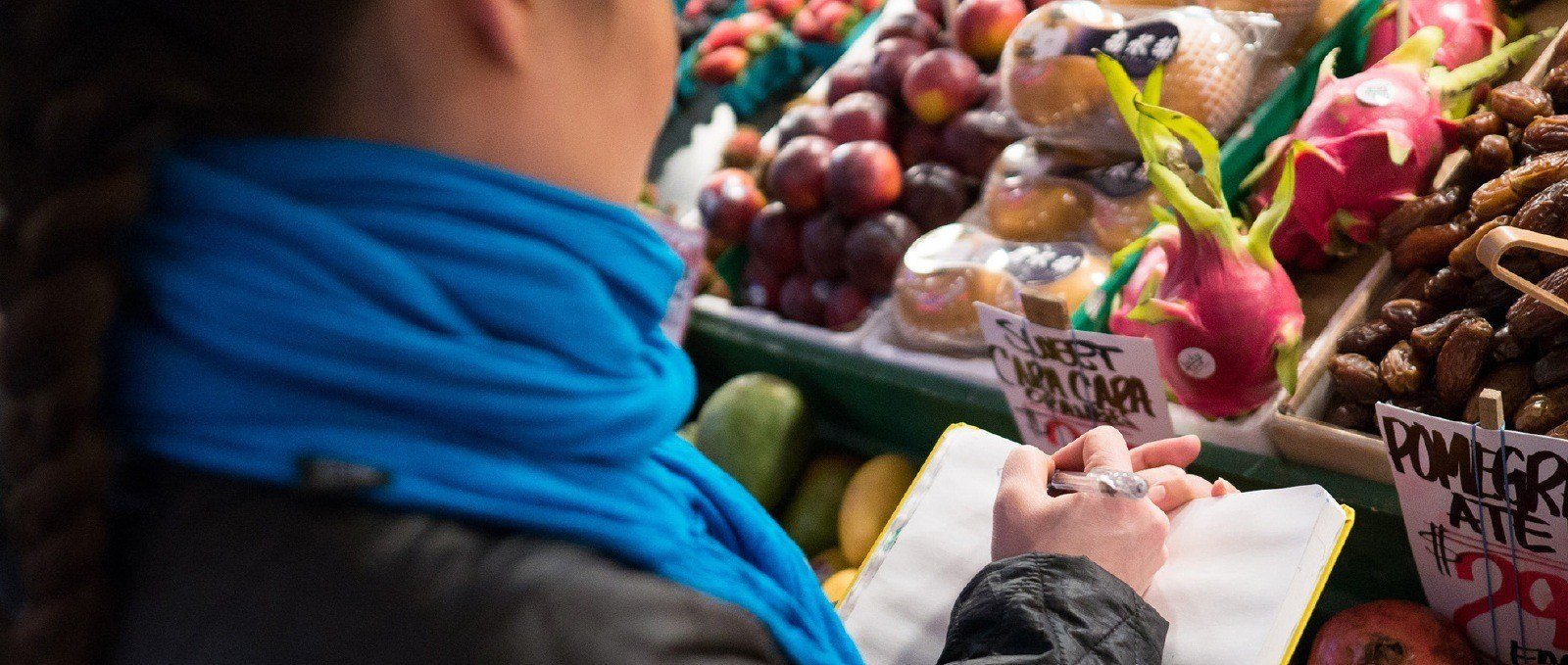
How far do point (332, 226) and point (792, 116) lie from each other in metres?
2.22

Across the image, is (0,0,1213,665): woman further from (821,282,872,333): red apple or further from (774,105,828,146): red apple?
(774,105,828,146): red apple

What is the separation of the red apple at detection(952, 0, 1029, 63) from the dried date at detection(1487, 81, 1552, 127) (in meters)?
1.00

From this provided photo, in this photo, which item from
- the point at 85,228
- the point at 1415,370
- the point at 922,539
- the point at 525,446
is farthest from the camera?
the point at 1415,370

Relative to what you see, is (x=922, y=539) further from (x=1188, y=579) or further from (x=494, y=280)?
(x=494, y=280)

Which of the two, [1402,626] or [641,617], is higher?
[641,617]

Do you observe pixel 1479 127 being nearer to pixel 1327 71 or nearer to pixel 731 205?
pixel 1327 71

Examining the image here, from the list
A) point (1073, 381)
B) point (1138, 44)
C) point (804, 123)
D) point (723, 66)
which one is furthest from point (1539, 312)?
point (723, 66)

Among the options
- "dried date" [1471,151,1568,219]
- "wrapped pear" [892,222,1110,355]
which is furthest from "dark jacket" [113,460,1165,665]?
"wrapped pear" [892,222,1110,355]

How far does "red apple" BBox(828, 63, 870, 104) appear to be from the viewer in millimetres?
2709

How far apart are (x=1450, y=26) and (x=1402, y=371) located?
787mm

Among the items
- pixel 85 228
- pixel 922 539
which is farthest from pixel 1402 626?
pixel 85 228

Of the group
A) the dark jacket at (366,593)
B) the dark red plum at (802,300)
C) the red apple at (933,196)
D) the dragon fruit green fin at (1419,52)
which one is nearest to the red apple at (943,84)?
A: the red apple at (933,196)

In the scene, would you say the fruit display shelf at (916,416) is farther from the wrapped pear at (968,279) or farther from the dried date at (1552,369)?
the dried date at (1552,369)

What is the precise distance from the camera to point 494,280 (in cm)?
61
